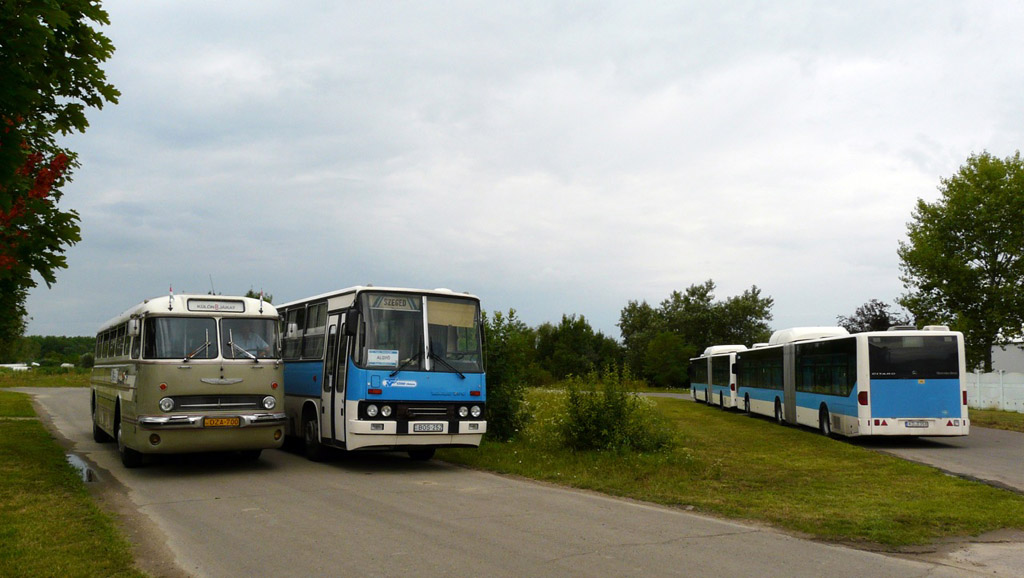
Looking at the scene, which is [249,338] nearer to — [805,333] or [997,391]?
[805,333]

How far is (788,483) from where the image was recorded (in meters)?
13.7

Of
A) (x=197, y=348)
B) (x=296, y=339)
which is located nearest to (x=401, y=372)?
(x=197, y=348)

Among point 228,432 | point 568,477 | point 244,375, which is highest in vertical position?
point 244,375

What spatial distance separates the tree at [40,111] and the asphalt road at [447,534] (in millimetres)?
3676

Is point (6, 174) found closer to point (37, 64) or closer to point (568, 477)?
point (37, 64)

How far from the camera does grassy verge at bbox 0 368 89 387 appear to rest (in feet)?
211

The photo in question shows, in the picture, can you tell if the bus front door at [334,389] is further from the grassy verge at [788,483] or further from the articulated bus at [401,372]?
the grassy verge at [788,483]

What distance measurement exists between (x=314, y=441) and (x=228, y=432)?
2.70 meters

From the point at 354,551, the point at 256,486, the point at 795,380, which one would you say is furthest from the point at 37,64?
the point at 795,380

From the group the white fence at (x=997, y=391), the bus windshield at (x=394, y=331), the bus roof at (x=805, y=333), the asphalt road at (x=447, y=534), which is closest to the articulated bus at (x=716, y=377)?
the bus roof at (x=805, y=333)

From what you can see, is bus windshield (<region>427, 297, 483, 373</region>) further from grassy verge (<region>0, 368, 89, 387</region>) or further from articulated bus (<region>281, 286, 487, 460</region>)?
grassy verge (<region>0, 368, 89, 387</region>)

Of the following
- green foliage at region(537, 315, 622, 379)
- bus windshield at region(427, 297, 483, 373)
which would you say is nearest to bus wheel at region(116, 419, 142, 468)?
bus windshield at region(427, 297, 483, 373)

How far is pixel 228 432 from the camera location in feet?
44.0

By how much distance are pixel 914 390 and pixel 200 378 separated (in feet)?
54.9
